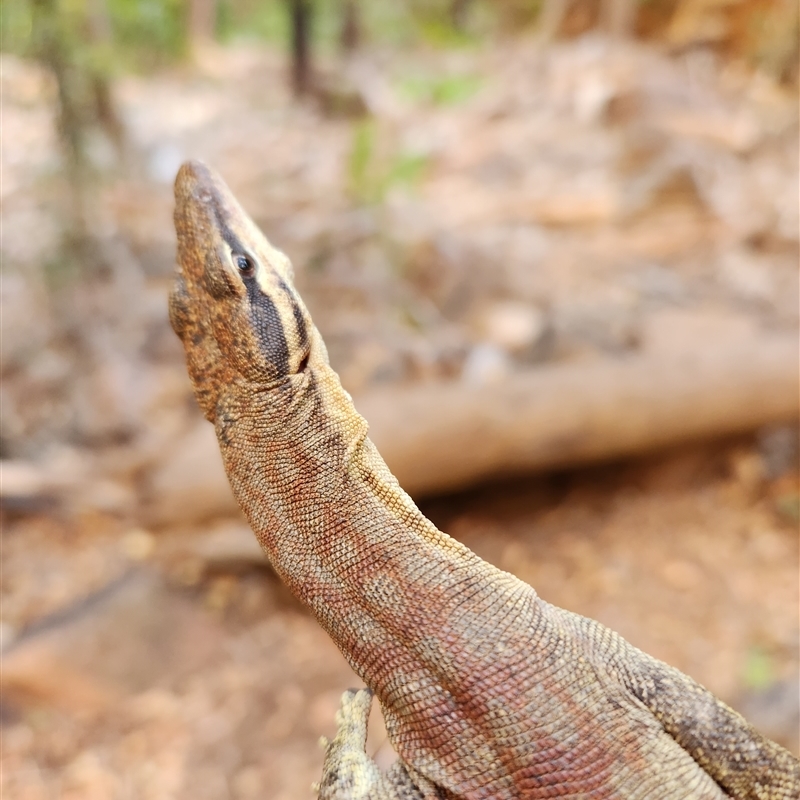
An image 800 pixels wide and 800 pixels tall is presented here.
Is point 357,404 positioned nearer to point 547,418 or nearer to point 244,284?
point 547,418

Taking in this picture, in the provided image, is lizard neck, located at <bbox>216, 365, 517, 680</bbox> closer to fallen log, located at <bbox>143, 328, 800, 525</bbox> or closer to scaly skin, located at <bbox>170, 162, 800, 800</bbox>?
scaly skin, located at <bbox>170, 162, 800, 800</bbox>

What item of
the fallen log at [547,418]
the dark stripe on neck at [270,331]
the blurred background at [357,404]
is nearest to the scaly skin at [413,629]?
the dark stripe on neck at [270,331]

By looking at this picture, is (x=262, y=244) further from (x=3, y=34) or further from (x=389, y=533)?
(x=3, y=34)

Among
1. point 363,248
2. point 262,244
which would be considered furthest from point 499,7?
point 262,244

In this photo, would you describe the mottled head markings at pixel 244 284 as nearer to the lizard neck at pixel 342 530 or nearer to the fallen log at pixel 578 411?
the lizard neck at pixel 342 530

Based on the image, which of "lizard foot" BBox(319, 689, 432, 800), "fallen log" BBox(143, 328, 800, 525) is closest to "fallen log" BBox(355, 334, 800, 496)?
"fallen log" BBox(143, 328, 800, 525)

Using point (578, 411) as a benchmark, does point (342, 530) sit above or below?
above

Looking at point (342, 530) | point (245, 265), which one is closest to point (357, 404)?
point (245, 265)
